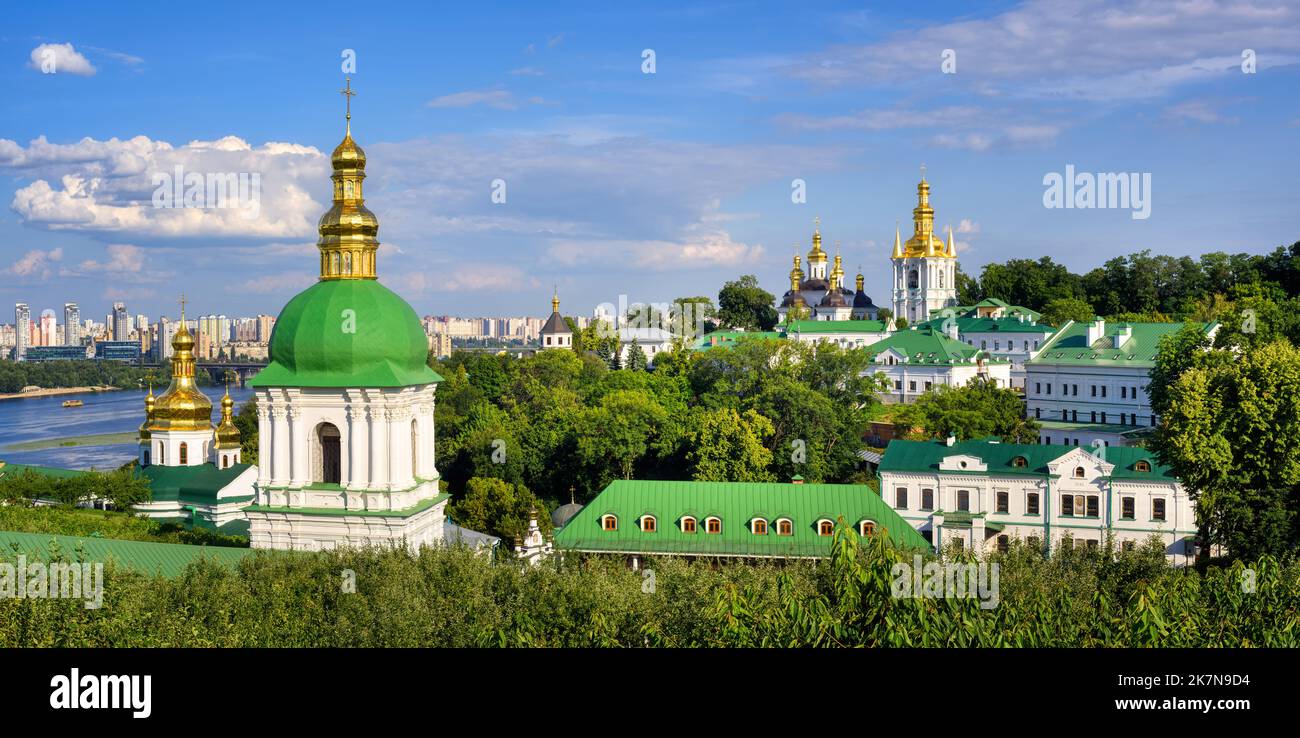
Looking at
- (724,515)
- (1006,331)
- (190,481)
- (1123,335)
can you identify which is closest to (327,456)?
(724,515)

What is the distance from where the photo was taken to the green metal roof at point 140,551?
16.1m

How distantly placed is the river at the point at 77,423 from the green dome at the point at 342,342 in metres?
41.4

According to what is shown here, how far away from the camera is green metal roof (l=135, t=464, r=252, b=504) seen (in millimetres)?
28703

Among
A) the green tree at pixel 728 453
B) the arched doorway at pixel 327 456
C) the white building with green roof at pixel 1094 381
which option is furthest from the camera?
the white building with green roof at pixel 1094 381

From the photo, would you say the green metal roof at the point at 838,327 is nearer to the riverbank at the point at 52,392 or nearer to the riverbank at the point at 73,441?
the riverbank at the point at 73,441

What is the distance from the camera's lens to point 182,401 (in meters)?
32.5

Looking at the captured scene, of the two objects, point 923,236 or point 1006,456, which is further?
point 923,236

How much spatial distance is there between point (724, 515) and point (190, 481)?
14.1 m

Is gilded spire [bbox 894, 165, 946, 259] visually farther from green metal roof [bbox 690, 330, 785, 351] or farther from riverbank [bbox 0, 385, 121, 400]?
riverbank [bbox 0, 385, 121, 400]

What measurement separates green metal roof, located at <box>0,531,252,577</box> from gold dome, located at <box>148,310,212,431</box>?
15187mm

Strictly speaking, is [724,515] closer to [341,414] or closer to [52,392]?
[341,414]

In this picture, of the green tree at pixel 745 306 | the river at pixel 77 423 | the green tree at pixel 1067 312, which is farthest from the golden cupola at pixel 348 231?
the green tree at pixel 745 306
